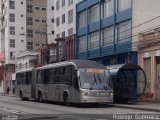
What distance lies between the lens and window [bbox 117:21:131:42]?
1719 inches

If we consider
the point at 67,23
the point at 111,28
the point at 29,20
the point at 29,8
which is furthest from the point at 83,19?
the point at 29,8

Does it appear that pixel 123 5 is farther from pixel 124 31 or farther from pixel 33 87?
pixel 33 87

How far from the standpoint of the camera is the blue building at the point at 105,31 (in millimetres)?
43812

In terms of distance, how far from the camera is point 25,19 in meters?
100

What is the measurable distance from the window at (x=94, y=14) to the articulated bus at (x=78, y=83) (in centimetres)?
1639

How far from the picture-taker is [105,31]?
4941 cm

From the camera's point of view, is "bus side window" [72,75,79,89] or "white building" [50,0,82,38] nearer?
"bus side window" [72,75,79,89]

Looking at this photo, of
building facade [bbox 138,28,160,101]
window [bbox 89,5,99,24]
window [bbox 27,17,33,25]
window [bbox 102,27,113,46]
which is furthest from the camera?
window [bbox 27,17,33,25]

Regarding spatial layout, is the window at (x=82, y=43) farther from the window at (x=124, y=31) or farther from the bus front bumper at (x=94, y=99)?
the bus front bumper at (x=94, y=99)

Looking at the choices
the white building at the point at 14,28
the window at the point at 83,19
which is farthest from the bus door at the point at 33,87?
the white building at the point at 14,28

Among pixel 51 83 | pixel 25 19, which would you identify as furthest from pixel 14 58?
pixel 51 83

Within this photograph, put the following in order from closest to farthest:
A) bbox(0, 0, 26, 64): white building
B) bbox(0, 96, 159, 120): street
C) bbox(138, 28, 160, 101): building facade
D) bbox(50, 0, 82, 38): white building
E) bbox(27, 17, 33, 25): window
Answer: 1. bbox(0, 96, 159, 120): street
2. bbox(138, 28, 160, 101): building facade
3. bbox(50, 0, 82, 38): white building
4. bbox(0, 0, 26, 64): white building
5. bbox(27, 17, 33, 25): window

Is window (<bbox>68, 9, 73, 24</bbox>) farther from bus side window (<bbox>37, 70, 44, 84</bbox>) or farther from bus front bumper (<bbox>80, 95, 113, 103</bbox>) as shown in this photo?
bus front bumper (<bbox>80, 95, 113, 103</bbox>)

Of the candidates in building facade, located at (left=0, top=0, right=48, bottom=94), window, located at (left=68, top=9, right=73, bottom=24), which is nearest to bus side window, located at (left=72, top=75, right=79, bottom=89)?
window, located at (left=68, top=9, right=73, bottom=24)
